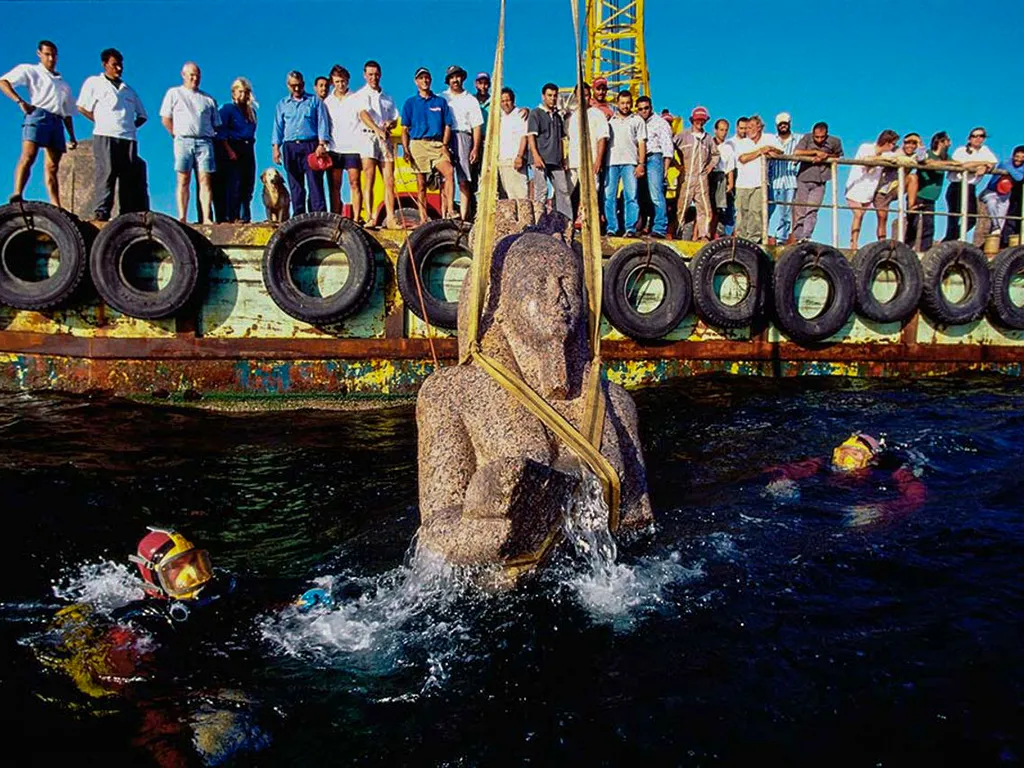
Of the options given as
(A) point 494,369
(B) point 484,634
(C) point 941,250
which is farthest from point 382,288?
(C) point 941,250

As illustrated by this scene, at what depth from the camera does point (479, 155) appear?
10359 mm

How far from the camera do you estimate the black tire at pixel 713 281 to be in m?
10.6

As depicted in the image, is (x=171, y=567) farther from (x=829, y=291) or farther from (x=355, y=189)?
(x=829, y=291)

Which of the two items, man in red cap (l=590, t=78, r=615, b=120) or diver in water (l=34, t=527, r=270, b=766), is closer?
diver in water (l=34, t=527, r=270, b=766)

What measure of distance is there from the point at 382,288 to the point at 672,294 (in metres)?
4.06

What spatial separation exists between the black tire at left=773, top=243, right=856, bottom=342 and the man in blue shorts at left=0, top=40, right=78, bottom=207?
974 cm

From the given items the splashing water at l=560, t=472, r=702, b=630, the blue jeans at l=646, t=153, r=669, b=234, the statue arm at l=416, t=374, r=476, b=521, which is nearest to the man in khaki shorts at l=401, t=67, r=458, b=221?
the blue jeans at l=646, t=153, r=669, b=234

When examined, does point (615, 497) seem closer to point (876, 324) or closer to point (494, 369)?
point (494, 369)

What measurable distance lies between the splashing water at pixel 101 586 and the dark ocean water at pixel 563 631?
30 mm

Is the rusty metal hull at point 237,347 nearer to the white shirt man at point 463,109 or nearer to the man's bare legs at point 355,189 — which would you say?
the man's bare legs at point 355,189

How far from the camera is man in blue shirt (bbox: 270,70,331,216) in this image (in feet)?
31.7

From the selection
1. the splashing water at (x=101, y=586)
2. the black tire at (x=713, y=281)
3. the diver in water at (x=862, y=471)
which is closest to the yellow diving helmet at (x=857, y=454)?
the diver in water at (x=862, y=471)

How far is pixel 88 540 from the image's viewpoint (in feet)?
16.3

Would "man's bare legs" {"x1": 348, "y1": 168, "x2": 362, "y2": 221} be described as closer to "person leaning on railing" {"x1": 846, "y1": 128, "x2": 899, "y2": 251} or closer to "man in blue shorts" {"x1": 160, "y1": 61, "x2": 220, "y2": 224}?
"man in blue shorts" {"x1": 160, "y1": 61, "x2": 220, "y2": 224}
